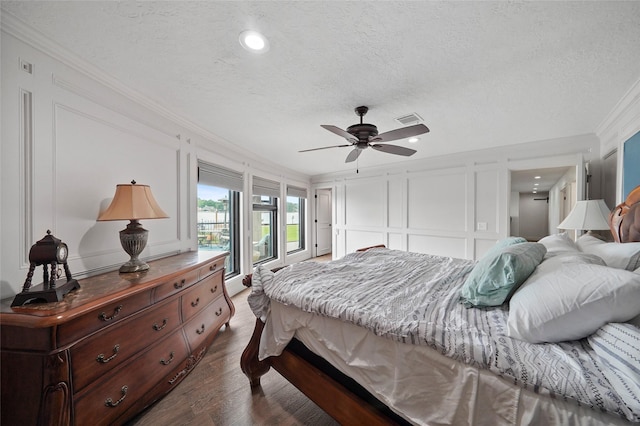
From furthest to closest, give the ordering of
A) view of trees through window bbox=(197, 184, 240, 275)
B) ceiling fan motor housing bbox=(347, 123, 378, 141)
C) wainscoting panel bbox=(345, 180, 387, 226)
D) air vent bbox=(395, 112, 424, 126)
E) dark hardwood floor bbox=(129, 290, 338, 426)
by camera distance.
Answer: wainscoting panel bbox=(345, 180, 387, 226), view of trees through window bbox=(197, 184, 240, 275), air vent bbox=(395, 112, 424, 126), ceiling fan motor housing bbox=(347, 123, 378, 141), dark hardwood floor bbox=(129, 290, 338, 426)

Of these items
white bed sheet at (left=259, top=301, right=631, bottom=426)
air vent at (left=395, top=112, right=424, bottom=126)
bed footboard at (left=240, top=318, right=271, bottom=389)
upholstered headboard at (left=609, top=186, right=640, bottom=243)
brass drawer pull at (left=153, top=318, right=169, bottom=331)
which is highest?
air vent at (left=395, top=112, right=424, bottom=126)

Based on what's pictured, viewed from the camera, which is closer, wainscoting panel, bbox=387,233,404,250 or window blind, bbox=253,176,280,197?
window blind, bbox=253,176,280,197

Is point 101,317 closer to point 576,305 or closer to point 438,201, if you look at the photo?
point 576,305

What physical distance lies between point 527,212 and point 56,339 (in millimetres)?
13606

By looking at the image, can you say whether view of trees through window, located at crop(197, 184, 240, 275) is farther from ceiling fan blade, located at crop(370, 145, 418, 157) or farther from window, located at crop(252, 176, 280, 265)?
ceiling fan blade, located at crop(370, 145, 418, 157)

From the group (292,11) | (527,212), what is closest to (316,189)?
(292,11)

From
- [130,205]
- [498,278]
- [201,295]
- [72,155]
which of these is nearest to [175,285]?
[201,295]

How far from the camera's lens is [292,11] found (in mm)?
1172

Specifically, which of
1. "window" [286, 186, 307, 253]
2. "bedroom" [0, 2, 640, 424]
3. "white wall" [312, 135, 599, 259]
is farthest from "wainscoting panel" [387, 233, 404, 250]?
"window" [286, 186, 307, 253]

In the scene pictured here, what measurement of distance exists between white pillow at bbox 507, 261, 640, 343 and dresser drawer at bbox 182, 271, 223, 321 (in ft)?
7.10

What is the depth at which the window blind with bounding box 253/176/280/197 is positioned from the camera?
414 cm

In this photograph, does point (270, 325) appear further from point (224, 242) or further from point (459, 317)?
point (224, 242)

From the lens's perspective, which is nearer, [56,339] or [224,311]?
[56,339]

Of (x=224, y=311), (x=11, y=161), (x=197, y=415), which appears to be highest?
(x=11, y=161)
